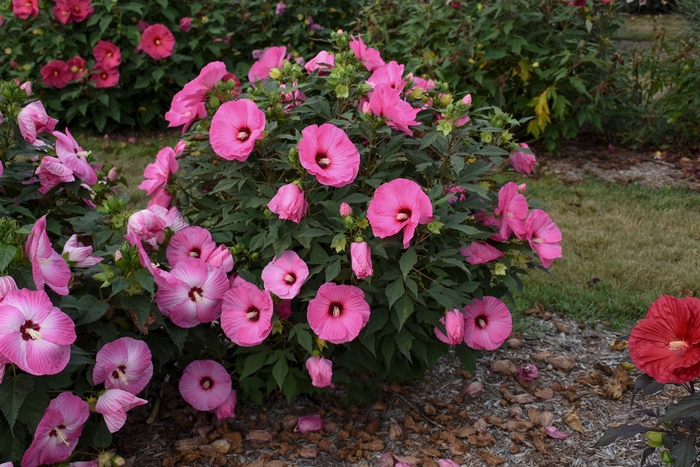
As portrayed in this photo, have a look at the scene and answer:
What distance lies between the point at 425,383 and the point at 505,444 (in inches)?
16.0

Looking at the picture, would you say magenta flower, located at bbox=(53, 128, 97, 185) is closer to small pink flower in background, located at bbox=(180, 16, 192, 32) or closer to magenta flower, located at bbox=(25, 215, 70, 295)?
magenta flower, located at bbox=(25, 215, 70, 295)

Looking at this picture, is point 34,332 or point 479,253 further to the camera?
point 479,253

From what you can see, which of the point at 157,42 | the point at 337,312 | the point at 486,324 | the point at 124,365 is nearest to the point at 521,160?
the point at 486,324

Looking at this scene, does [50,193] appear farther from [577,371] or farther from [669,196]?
[669,196]

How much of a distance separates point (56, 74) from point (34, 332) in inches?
155

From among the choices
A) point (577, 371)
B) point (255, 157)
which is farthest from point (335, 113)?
point (577, 371)

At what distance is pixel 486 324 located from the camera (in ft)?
7.40

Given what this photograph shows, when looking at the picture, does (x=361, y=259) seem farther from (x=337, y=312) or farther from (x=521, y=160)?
(x=521, y=160)

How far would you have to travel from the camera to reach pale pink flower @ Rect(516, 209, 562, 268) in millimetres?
2160

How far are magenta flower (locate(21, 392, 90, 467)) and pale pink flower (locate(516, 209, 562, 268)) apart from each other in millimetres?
1352

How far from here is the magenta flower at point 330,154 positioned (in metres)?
1.94

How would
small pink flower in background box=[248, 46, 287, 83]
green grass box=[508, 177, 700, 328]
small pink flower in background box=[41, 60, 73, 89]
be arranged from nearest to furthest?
small pink flower in background box=[248, 46, 287, 83], green grass box=[508, 177, 700, 328], small pink flower in background box=[41, 60, 73, 89]

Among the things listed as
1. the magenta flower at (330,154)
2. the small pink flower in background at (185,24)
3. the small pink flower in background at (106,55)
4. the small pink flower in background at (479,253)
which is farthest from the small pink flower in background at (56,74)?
the small pink flower in background at (479,253)

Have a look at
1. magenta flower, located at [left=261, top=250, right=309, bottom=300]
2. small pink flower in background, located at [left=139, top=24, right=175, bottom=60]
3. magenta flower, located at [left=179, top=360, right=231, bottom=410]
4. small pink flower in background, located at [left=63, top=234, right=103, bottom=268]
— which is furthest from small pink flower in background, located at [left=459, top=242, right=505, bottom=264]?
small pink flower in background, located at [left=139, top=24, right=175, bottom=60]
